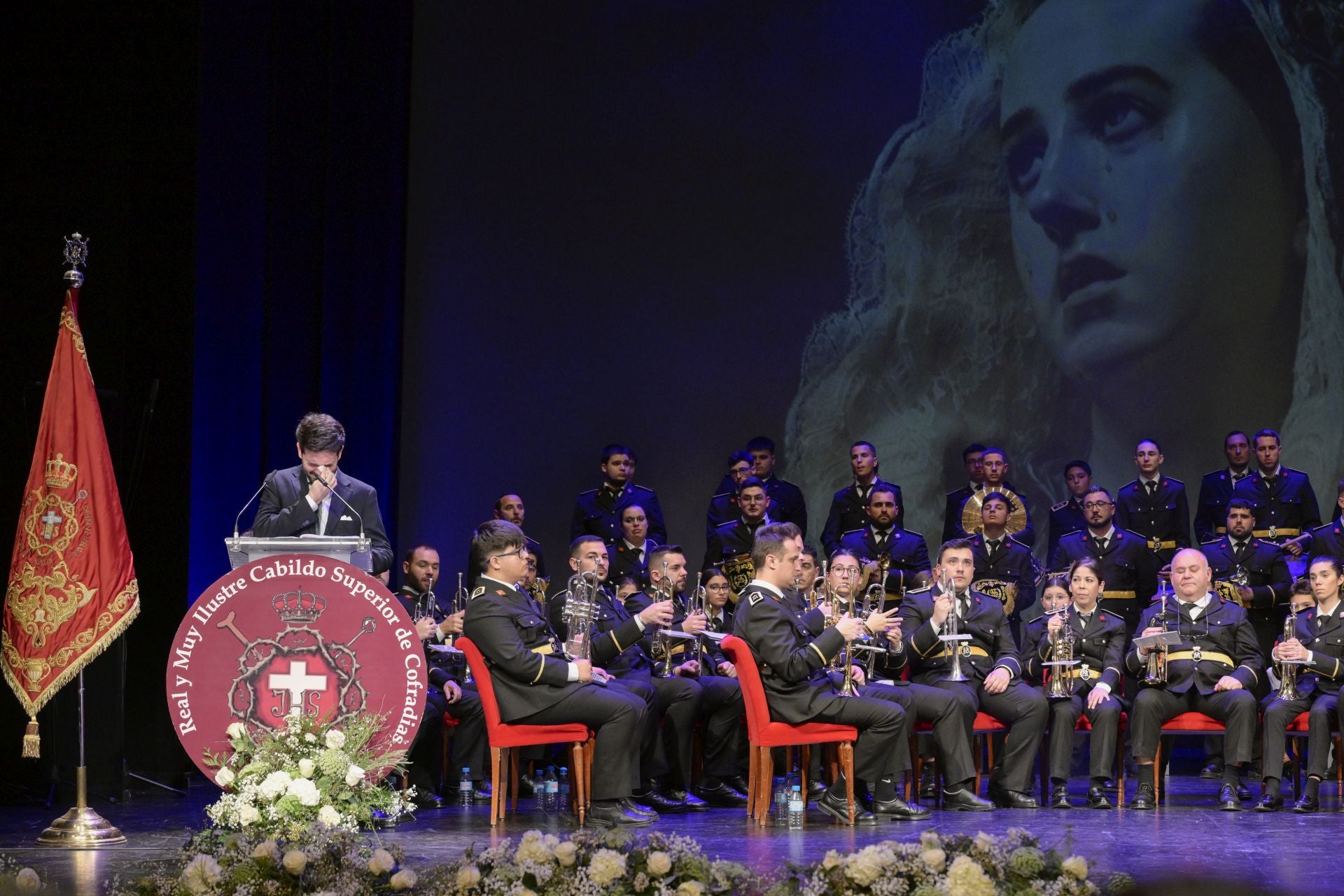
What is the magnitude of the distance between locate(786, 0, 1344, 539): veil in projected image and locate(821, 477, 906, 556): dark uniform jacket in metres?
1.04

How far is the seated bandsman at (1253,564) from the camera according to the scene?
8.90 metres

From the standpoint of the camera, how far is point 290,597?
18.3ft

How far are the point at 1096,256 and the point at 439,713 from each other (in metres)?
5.59

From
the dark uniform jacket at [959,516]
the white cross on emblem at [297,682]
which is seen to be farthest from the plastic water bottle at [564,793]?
the dark uniform jacket at [959,516]

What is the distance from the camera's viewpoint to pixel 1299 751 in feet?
24.7

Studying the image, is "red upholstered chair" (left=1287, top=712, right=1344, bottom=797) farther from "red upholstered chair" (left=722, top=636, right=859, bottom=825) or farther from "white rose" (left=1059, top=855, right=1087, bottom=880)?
"white rose" (left=1059, top=855, right=1087, bottom=880)

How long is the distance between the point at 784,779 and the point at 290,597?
9.48 feet

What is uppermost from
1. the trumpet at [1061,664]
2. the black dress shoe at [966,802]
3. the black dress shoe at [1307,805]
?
the trumpet at [1061,664]

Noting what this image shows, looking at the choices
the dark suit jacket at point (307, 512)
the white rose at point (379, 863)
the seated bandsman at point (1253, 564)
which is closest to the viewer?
the white rose at point (379, 863)

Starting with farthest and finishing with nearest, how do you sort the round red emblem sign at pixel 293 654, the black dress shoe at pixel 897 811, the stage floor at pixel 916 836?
the black dress shoe at pixel 897 811 → the round red emblem sign at pixel 293 654 → the stage floor at pixel 916 836

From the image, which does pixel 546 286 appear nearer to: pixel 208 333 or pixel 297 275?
pixel 297 275

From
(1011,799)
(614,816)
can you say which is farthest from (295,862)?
(1011,799)

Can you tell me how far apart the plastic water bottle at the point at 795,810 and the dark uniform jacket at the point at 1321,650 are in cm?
243

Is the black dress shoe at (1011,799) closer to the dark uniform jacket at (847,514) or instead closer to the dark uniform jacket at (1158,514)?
the dark uniform jacket at (847,514)
